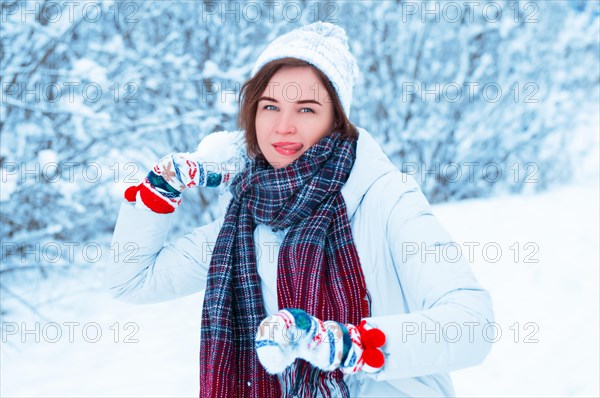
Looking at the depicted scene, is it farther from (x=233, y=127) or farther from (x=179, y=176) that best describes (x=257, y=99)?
(x=233, y=127)

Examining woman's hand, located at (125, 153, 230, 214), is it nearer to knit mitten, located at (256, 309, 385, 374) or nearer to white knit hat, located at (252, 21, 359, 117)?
white knit hat, located at (252, 21, 359, 117)

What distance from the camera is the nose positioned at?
170 cm

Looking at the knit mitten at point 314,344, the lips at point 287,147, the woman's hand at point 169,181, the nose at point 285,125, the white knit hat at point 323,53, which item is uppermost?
the white knit hat at point 323,53

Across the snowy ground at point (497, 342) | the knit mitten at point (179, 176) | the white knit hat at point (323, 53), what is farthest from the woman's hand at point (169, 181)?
the snowy ground at point (497, 342)

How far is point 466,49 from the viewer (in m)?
5.98

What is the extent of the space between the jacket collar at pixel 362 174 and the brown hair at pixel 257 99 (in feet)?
0.44

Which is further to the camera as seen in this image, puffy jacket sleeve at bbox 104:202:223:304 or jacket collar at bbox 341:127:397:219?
puffy jacket sleeve at bbox 104:202:223:304

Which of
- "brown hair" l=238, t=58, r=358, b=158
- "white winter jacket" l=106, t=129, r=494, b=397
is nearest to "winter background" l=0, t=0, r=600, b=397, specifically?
"white winter jacket" l=106, t=129, r=494, b=397

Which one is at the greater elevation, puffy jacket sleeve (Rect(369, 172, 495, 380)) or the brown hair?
the brown hair

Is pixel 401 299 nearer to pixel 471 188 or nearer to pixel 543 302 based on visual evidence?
pixel 543 302

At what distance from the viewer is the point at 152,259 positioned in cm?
186

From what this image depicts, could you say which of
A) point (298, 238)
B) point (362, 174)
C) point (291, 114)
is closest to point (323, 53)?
point (291, 114)

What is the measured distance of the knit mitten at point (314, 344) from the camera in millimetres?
1104

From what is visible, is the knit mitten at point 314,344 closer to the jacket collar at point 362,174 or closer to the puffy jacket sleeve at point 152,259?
the jacket collar at point 362,174
